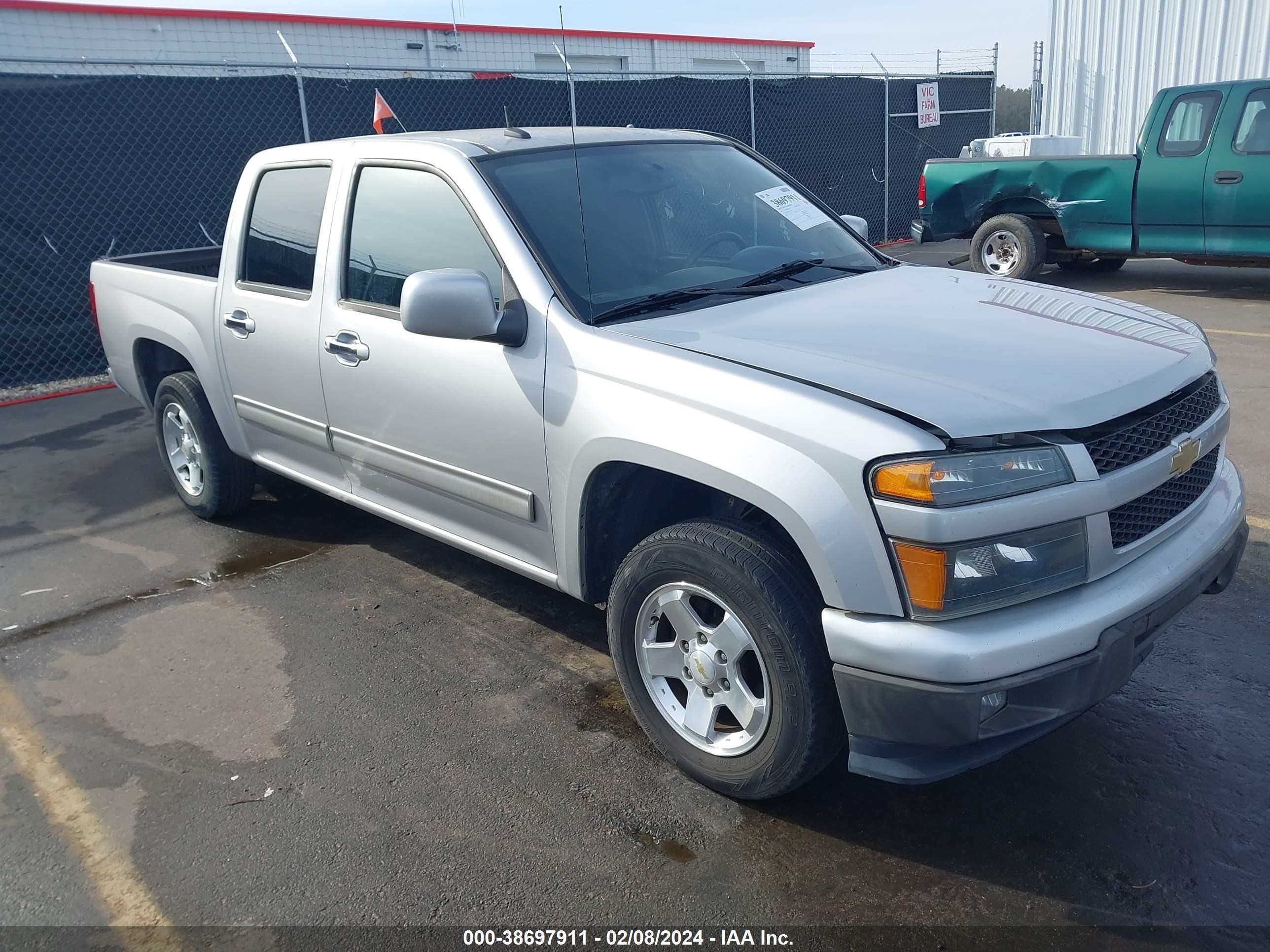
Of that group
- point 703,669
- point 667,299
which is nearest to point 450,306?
point 667,299

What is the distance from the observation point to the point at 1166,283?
1126cm

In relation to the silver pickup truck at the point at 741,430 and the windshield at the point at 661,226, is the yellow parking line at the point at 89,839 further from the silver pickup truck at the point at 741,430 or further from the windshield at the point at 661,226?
the windshield at the point at 661,226

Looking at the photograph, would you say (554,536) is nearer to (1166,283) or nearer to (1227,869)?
(1227,869)

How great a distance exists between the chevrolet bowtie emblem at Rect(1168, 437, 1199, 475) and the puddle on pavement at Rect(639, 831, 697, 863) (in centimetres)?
161

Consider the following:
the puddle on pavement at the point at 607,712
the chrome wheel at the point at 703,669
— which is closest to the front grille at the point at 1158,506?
the chrome wheel at the point at 703,669

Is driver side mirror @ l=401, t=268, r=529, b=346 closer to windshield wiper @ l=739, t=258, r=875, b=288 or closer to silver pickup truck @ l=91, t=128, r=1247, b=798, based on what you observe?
silver pickup truck @ l=91, t=128, r=1247, b=798

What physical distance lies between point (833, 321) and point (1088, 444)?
90 centimetres

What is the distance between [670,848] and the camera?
2787mm

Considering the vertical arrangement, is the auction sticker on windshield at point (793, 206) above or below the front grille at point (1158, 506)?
above

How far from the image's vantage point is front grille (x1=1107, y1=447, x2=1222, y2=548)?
2590 millimetres

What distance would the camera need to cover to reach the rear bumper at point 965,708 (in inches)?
93.3

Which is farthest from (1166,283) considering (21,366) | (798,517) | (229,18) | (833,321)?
(229,18)

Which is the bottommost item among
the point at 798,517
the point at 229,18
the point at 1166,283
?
the point at 1166,283

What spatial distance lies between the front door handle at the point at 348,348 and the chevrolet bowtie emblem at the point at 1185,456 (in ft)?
8.77
